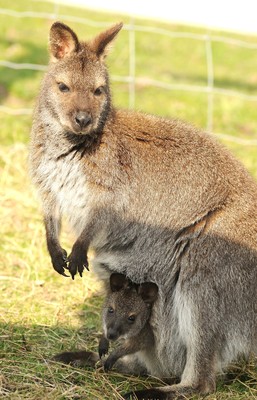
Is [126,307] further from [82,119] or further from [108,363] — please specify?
[82,119]

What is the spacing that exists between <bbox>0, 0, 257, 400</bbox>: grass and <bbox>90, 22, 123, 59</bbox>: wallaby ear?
0.99 meters

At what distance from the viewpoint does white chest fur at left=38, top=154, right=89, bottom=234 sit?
15.2ft

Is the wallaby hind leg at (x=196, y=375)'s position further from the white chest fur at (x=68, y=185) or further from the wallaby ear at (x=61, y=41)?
the wallaby ear at (x=61, y=41)

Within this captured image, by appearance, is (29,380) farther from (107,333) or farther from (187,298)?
(187,298)

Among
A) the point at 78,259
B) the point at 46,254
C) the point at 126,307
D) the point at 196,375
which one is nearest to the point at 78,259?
the point at 78,259

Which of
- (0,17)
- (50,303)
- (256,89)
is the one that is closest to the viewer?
(50,303)

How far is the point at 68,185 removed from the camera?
4688 millimetres

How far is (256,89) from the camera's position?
1220cm

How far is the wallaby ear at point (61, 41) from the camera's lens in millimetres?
4589

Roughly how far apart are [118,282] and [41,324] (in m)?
0.85

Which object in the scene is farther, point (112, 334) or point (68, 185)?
point (68, 185)

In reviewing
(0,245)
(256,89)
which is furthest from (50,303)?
(256,89)

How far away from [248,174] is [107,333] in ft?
4.16

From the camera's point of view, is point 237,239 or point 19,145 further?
point 19,145
